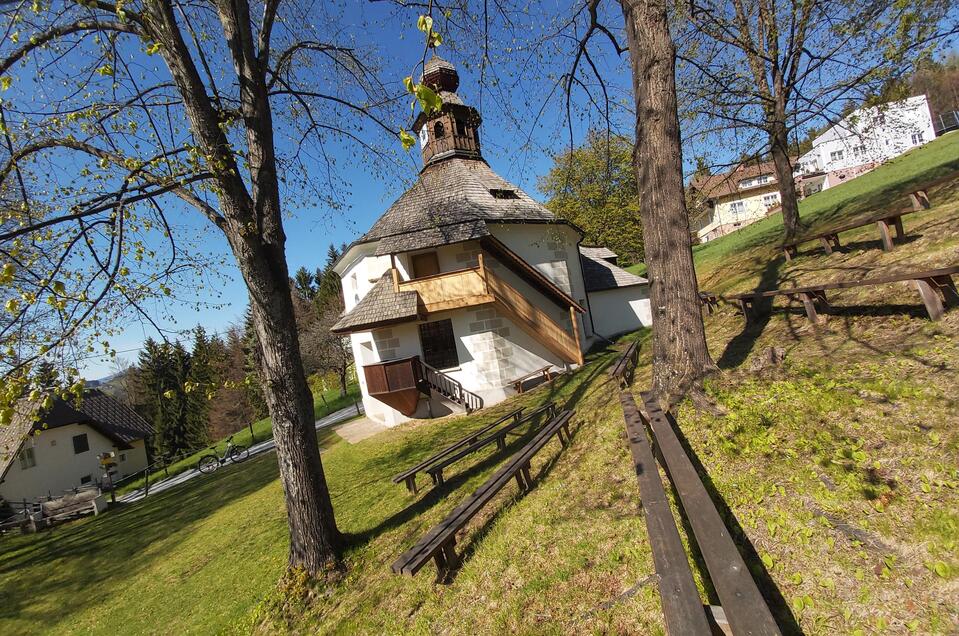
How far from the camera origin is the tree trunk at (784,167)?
35.2 feet

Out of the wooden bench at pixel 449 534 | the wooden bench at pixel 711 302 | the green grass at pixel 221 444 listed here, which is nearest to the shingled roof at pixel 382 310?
the wooden bench at pixel 449 534

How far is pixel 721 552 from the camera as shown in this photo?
223cm

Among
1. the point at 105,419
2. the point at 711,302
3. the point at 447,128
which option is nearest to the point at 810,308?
the point at 711,302

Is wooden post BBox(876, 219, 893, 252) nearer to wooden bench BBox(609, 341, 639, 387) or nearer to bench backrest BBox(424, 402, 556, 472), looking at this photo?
wooden bench BBox(609, 341, 639, 387)

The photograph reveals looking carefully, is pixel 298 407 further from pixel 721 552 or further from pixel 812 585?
pixel 812 585

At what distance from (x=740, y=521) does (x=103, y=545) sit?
16.0 m

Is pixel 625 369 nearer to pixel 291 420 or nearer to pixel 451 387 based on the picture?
pixel 451 387

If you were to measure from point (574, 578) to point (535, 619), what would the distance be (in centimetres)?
44

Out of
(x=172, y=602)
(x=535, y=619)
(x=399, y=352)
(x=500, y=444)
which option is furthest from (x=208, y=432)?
(x=535, y=619)

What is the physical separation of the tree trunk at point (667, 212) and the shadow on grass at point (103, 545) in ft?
36.3

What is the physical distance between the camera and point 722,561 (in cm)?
218

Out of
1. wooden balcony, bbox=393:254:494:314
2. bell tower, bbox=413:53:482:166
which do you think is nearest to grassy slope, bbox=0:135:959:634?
wooden balcony, bbox=393:254:494:314

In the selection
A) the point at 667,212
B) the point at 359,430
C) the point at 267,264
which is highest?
the point at 267,264

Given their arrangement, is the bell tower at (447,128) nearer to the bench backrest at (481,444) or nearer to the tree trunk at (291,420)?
the bench backrest at (481,444)
